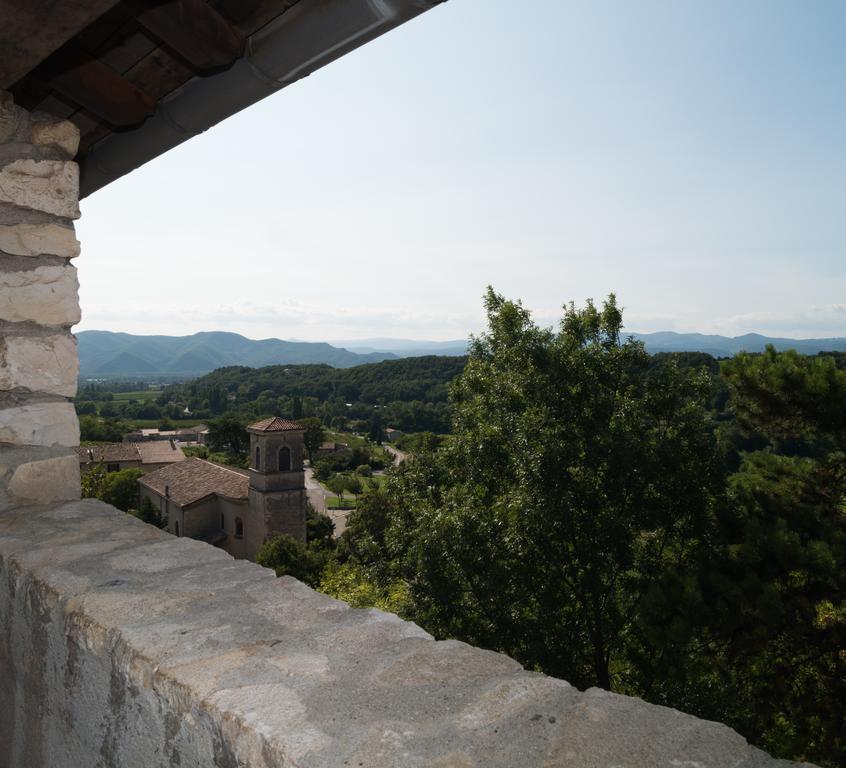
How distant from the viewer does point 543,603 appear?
7.39 metres

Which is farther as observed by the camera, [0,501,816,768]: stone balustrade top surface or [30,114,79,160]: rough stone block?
[30,114,79,160]: rough stone block

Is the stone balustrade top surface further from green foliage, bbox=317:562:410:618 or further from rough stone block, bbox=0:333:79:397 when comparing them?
green foliage, bbox=317:562:410:618

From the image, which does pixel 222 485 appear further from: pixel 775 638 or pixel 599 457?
pixel 775 638

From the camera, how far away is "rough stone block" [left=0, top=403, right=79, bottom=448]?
199 cm

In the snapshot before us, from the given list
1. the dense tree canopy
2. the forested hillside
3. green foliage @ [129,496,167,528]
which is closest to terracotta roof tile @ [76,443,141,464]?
green foliage @ [129,496,167,528]

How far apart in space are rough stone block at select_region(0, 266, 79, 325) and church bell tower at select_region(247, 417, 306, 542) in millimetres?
24540

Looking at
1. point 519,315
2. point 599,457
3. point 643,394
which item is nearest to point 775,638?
point 599,457

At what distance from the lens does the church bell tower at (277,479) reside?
25.9m

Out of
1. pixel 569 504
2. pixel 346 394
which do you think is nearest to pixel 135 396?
pixel 346 394

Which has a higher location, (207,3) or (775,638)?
(207,3)

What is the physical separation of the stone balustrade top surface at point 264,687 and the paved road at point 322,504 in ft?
115

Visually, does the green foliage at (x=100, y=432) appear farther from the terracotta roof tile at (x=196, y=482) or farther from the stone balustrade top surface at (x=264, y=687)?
the stone balustrade top surface at (x=264, y=687)

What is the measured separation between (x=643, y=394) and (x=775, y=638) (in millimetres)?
3746

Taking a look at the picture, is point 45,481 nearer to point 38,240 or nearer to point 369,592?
point 38,240
